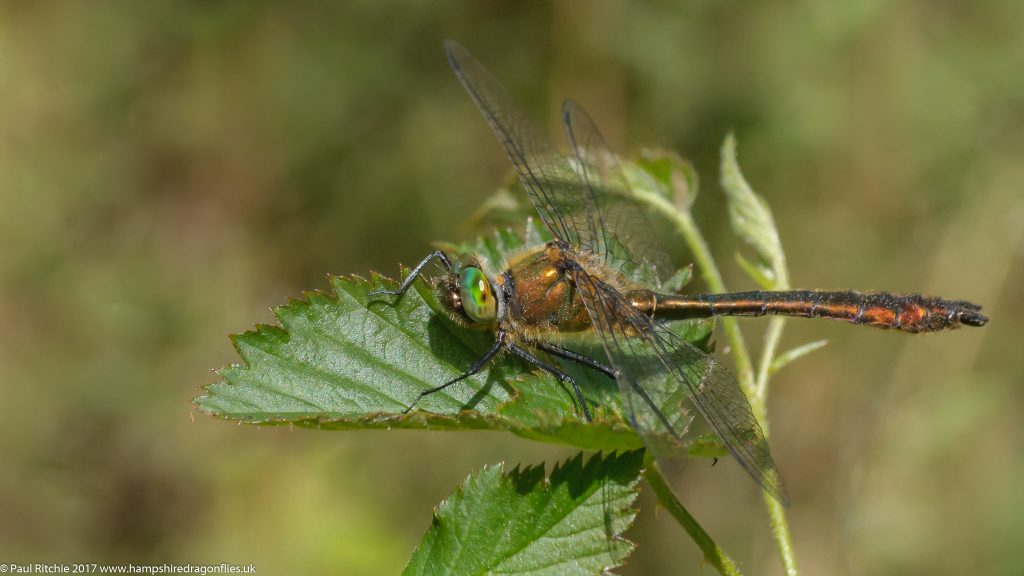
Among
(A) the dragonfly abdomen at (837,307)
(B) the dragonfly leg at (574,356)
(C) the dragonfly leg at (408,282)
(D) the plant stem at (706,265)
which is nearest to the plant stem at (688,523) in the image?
(D) the plant stem at (706,265)

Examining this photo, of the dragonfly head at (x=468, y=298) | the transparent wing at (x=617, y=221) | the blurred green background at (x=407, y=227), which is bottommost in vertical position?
the dragonfly head at (x=468, y=298)

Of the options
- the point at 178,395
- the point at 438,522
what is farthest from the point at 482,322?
the point at 178,395

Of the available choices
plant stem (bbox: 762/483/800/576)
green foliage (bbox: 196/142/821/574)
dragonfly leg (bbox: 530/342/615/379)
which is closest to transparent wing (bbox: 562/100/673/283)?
green foliage (bbox: 196/142/821/574)

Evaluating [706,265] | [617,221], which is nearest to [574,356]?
[706,265]

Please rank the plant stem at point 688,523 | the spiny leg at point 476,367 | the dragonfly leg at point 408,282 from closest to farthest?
the plant stem at point 688,523, the spiny leg at point 476,367, the dragonfly leg at point 408,282

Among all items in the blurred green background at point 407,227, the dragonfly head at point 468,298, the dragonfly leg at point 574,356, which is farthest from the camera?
the blurred green background at point 407,227

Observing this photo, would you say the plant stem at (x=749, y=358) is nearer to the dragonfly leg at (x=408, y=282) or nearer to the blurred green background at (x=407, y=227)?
the dragonfly leg at (x=408, y=282)

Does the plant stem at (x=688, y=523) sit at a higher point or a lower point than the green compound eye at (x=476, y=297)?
lower

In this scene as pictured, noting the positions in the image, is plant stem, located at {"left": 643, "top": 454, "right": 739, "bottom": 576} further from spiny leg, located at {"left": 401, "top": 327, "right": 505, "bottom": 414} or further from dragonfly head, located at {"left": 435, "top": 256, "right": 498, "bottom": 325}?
dragonfly head, located at {"left": 435, "top": 256, "right": 498, "bottom": 325}

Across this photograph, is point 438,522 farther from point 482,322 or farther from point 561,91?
point 561,91
